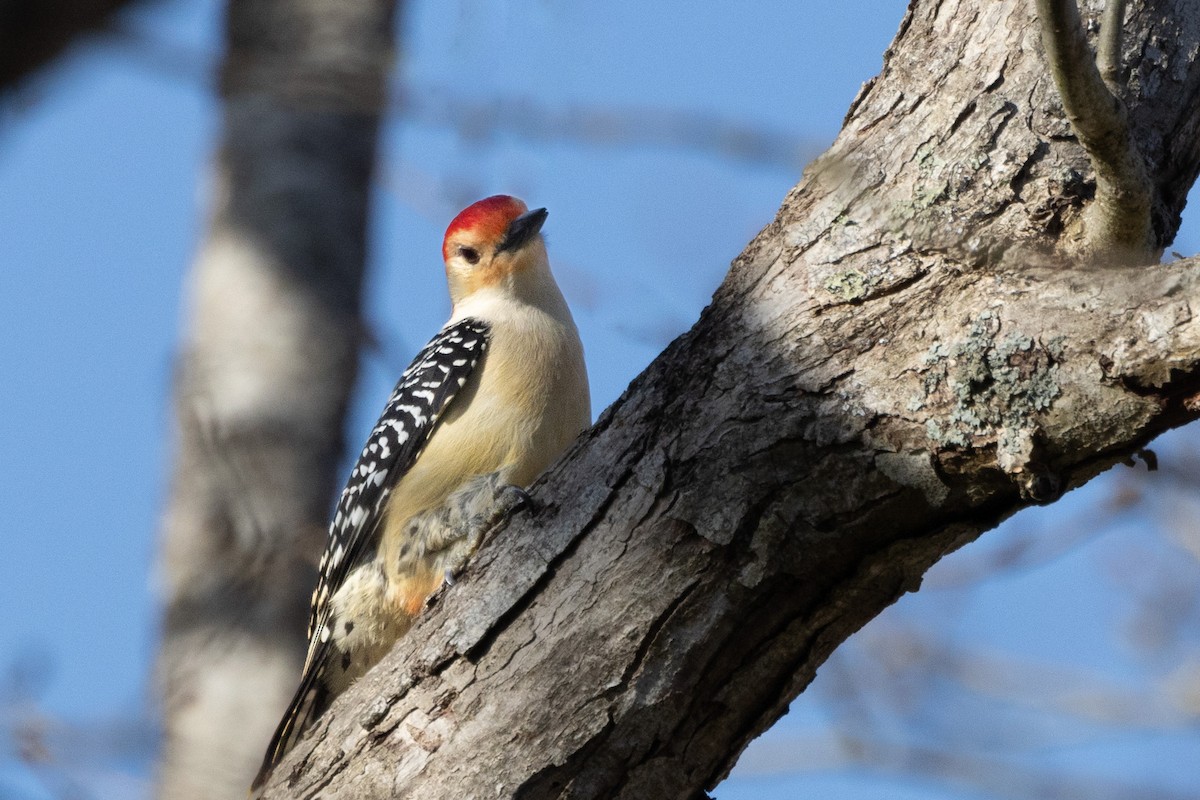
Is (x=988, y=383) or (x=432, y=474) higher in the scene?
(x=432, y=474)

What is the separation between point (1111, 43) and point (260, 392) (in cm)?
414

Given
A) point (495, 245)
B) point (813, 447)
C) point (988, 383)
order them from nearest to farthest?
point (988, 383) < point (813, 447) < point (495, 245)

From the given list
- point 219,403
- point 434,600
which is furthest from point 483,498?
point 219,403

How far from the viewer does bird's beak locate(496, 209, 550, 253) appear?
22.3ft

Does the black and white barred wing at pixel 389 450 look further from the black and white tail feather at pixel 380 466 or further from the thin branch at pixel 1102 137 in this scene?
the thin branch at pixel 1102 137

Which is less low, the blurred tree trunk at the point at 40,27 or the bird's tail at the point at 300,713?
the bird's tail at the point at 300,713

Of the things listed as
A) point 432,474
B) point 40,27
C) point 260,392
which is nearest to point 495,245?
point 260,392

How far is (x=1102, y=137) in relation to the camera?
3025mm

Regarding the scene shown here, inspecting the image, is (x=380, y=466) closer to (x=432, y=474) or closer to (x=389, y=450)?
(x=389, y=450)

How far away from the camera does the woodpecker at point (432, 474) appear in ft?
16.5

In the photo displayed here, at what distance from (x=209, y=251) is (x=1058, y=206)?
15.1 ft

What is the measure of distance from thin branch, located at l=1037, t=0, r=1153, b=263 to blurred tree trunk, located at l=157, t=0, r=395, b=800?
8.63 feet

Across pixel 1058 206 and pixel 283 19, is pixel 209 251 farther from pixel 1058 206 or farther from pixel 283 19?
pixel 1058 206

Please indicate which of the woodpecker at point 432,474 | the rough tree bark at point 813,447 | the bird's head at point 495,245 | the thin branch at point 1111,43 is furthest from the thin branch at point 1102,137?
the bird's head at point 495,245
